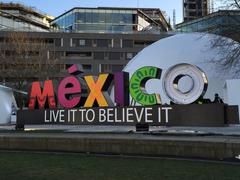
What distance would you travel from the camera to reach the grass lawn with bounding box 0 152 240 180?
11969 millimetres

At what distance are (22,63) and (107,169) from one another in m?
46.7

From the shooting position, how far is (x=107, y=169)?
43.5 feet

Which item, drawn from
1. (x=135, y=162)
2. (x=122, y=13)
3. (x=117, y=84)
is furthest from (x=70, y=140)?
(x=122, y=13)

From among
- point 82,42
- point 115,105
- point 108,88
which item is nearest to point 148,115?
point 115,105

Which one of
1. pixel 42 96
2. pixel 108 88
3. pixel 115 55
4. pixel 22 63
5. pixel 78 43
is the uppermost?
pixel 78 43

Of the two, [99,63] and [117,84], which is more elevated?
[99,63]

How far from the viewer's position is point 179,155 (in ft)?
51.2

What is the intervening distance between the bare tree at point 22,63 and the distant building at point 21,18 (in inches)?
2145

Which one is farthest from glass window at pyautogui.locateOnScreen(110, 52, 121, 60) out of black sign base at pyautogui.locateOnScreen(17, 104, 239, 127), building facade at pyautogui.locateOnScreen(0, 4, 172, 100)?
black sign base at pyautogui.locateOnScreen(17, 104, 239, 127)

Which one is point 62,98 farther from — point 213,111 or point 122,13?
point 122,13

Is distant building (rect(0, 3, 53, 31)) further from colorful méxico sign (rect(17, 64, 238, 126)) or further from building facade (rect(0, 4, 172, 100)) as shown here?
colorful méxico sign (rect(17, 64, 238, 126))

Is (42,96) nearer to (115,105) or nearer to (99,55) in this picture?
(115,105)

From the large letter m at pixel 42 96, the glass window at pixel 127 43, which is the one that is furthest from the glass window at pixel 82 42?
the large letter m at pixel 42 96

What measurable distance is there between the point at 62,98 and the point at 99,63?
78.2 meters
